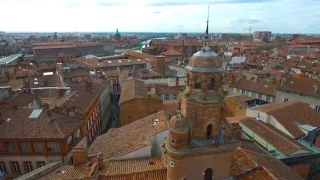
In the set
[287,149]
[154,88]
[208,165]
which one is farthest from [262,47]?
[208,165]

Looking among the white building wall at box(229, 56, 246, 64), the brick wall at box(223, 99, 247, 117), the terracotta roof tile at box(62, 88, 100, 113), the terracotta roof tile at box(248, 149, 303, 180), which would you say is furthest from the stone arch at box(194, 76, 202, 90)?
the white building wall at box(229, 56, 246, 64)

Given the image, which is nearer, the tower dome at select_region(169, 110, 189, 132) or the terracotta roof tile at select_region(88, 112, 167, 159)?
the tower dome at select_region(169, 110, 189, 132)

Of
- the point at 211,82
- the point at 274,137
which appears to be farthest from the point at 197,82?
the point at 274,137

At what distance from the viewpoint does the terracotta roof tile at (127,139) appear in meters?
27.1

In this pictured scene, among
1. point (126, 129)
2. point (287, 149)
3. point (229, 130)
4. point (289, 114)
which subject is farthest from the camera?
point (289, 114)

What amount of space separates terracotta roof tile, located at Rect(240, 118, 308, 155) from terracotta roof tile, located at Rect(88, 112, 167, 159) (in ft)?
40.2

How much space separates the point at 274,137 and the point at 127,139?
60.3 feet

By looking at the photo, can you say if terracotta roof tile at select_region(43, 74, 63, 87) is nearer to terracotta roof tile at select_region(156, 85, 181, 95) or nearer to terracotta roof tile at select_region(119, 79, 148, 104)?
terracotta roof tile at select_region(119, 79, 148, 104)

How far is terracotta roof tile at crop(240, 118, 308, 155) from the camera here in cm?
2883

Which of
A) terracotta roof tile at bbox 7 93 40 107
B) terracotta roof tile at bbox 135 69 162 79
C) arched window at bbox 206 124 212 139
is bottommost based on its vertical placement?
terracotta roof tile at bbox 7 93 40 107

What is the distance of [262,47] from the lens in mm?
190875

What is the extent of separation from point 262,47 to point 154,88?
538ft

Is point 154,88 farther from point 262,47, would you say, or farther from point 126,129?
point 262,47

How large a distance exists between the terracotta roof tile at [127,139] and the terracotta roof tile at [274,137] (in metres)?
12.3
